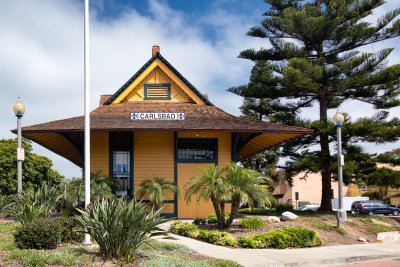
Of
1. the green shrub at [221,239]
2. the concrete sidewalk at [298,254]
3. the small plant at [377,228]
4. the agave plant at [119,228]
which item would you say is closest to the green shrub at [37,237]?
the agave plant at [119,228]

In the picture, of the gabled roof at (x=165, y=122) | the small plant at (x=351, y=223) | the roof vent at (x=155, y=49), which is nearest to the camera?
the small plant at (x=351, y=223)

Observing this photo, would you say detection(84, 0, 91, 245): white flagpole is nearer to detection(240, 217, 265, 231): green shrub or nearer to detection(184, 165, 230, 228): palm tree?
detection(184, 165, 230, 228): palm tree

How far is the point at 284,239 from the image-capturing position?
12672 millimetres

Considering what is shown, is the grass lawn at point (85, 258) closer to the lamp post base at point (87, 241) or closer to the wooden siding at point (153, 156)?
the lamp post base at point (87, 241)

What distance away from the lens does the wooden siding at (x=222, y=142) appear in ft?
63.9

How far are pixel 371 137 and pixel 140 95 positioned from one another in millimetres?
12316

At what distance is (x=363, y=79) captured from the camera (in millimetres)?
22438

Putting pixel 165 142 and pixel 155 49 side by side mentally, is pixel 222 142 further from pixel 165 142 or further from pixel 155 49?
pixel 155 49

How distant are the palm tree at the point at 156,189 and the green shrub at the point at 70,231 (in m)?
6.19

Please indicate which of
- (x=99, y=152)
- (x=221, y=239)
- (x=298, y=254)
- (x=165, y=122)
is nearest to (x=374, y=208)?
(x=165, y=122)

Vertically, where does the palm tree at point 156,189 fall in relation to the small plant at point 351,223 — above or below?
above

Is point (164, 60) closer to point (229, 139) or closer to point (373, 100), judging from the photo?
point (229, 139)

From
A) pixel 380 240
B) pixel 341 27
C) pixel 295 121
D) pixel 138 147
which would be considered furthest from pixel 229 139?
pixel 341 27

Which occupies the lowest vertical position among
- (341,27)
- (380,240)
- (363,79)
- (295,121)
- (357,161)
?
(380,240)
